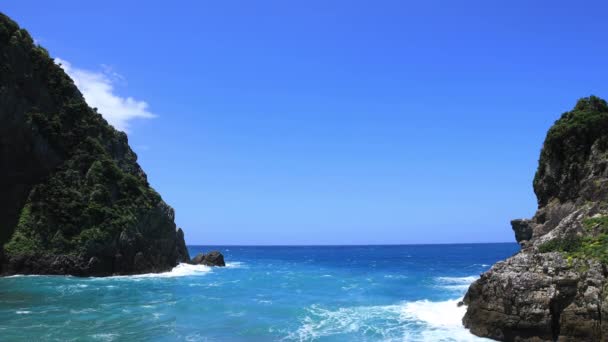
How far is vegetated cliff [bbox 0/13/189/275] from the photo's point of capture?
64.9 m

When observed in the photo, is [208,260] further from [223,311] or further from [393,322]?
[393,322]

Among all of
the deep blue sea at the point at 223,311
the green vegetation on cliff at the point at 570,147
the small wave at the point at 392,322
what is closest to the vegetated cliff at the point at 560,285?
the green vegetation on cliff at the point at 570,147

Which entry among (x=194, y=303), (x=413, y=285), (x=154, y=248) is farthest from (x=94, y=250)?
(x=413, y=285)

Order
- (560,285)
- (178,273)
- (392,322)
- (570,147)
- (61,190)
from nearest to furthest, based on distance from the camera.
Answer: (560,285) < (392,322) < (570,147) < (61,190) < (178,273)

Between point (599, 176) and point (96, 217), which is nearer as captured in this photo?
point (599, 176)

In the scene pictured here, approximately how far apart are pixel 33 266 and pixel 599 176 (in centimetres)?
6684

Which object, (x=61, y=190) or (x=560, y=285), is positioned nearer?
(x=560, y=285)

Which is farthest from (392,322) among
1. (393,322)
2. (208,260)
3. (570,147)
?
(208,260)

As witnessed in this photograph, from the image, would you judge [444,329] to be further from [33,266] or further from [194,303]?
[33,266]

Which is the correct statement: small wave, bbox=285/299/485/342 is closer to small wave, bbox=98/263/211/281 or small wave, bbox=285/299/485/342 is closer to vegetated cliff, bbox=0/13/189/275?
small wave, bbox=98/263/211/281

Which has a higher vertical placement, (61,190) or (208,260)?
(61,190)

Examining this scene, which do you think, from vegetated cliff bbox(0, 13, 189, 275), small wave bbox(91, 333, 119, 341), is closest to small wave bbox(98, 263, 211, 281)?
vegetated cliff bbox(0, 13, 189, 275)

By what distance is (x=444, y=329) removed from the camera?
96.4 feet

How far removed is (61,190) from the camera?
232ft
